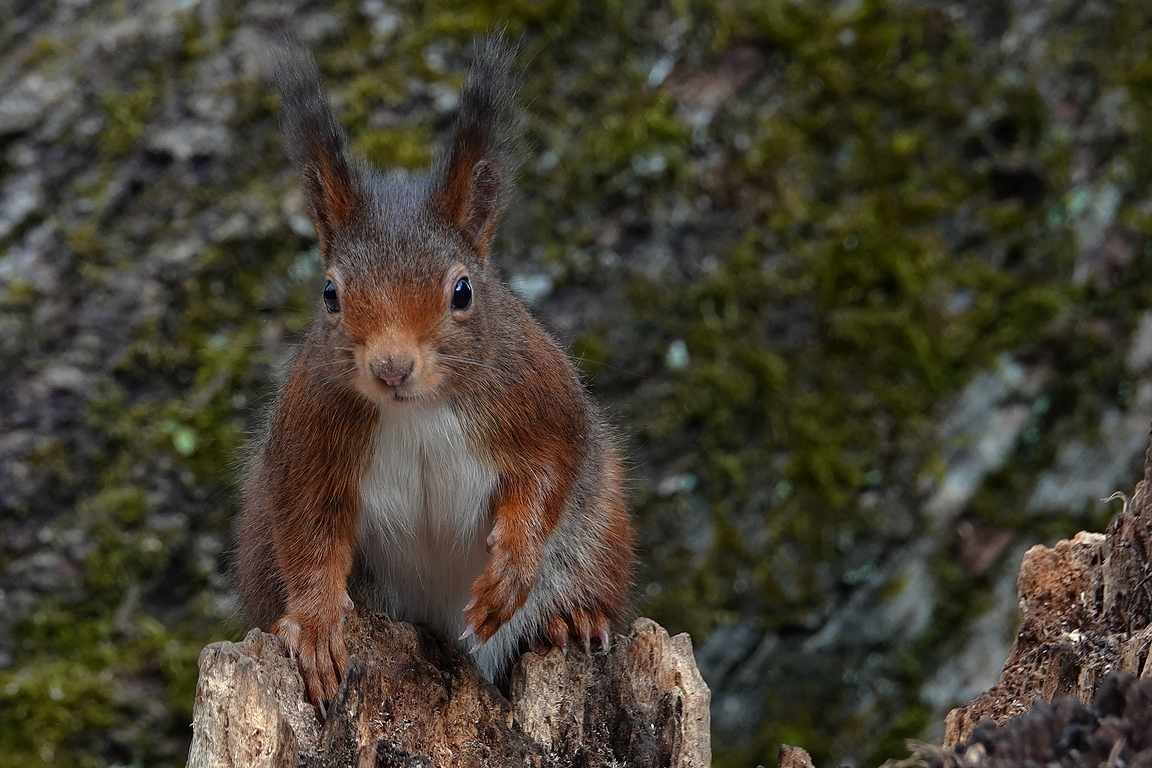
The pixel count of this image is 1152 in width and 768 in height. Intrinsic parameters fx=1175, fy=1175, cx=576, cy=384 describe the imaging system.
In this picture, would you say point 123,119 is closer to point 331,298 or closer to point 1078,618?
point 331,298

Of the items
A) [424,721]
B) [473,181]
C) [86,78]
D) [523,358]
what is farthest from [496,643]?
[86,78]

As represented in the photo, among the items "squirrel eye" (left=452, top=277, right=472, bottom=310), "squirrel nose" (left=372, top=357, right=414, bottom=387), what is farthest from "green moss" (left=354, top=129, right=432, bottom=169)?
"squirrel nose" (left=372, top=357, right=414, bottom=387)

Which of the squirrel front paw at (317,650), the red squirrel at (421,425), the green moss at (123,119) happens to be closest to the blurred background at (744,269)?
the green moss at (123,119)

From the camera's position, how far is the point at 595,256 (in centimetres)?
424

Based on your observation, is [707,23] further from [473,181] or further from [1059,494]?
[1059,494]

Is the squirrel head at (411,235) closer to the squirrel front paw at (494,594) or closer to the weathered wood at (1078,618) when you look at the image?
the squirrel front paw at (494,594)

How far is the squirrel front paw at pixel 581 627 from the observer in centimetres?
314

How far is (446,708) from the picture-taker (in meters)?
2.79

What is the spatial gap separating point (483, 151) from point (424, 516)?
934mm

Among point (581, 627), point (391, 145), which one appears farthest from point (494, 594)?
point (391, 145)

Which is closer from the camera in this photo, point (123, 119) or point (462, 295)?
point (462, 295)

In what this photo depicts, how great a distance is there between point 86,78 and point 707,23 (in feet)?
7.35

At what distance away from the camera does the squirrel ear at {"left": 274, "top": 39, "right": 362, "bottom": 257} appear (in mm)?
2873

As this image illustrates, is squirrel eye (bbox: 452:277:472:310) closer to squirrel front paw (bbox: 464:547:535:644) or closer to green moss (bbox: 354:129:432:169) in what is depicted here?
squirrel front paw (bbox: 464:547:535:644)
